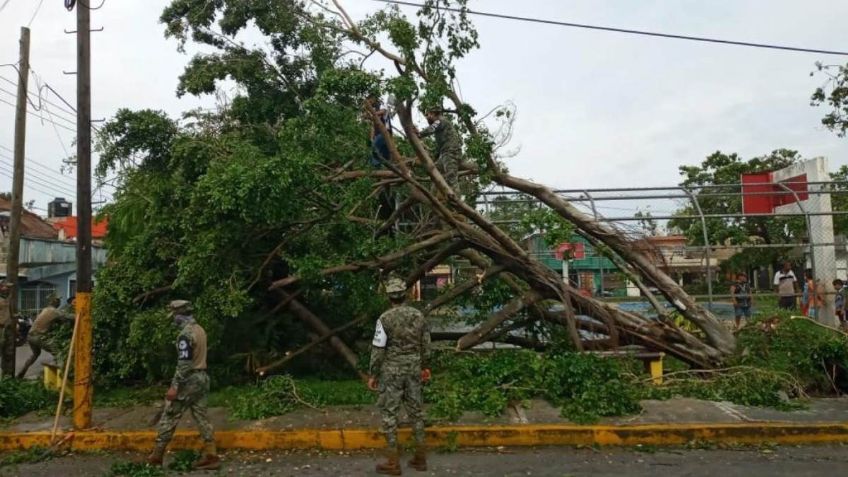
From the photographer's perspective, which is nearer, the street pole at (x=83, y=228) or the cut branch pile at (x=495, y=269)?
the street pole at (x=83, y=228)

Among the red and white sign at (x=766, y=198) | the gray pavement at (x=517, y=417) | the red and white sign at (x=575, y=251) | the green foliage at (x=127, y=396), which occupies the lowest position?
the gray pavement at (x=517, y=417)

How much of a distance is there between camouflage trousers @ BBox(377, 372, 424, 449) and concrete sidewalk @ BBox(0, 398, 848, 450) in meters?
0.92

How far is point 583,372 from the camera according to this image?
28.1 ft

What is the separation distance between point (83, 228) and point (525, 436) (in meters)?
5.63

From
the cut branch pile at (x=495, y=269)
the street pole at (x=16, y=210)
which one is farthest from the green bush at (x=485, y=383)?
the street pole at (x=16, y=210)

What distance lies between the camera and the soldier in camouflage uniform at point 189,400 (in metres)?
6.72

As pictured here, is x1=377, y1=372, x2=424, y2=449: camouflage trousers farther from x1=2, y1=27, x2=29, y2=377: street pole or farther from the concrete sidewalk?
x1=2, y1=27, x2=29, y2=377: street pole

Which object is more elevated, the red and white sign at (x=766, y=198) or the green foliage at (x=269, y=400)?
the red and white sign at (x=766, y=198)

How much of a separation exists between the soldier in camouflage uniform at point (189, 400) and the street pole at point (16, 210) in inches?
213

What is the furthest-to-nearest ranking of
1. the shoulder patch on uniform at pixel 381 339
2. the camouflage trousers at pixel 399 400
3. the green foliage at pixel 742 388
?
1. the green foliage at pixel 742 388
2. the shoulder patch on uniform at pixel 381 339
3. the camouflage trousers at pixel 399 400

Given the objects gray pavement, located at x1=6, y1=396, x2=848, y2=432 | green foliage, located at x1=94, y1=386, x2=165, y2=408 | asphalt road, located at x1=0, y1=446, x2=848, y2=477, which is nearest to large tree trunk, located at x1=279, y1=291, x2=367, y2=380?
gray pavement, located at x1=6, y1=396, x2=848, y2=432

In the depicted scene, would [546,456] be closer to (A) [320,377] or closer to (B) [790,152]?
(A) [320,377]

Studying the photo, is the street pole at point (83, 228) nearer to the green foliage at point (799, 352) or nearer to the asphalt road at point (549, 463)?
the asphalt road at point (549, 463)

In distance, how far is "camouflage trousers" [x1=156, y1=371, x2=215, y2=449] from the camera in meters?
6.73
